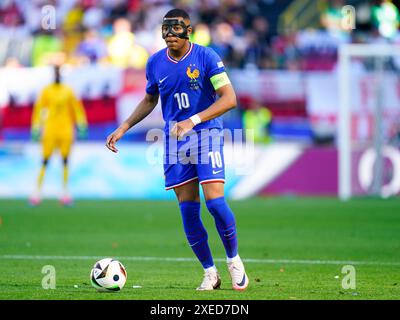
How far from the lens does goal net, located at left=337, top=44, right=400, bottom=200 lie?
21.5m

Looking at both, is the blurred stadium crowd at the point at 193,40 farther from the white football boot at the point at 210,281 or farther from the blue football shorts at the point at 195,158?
the white football boot at the point at 210,281

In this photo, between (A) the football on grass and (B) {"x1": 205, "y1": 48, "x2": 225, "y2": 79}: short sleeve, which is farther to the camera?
(B) {"x1": 205, "y1": 48, "x2": 225, "y2": 79}: short sleeve

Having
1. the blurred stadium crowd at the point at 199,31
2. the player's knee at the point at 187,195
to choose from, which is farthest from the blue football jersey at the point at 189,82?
the blurred stadium crowd at the point at 199,31

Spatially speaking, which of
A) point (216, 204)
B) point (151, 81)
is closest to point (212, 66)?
point (151, 81)

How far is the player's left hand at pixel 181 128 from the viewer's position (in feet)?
26.5

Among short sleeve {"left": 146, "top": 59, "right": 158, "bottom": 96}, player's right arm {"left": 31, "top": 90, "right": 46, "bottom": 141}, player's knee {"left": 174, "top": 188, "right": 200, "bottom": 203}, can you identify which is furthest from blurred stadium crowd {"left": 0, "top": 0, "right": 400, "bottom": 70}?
player's knee {"left": 174, "top": 188, "right": 200, "bottom": 203}

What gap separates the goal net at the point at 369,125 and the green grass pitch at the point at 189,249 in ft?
3.66

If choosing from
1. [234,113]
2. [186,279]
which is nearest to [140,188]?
[234,113]

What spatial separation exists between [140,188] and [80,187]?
1374 mm

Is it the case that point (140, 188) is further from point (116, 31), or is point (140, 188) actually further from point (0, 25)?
point (0, 25)

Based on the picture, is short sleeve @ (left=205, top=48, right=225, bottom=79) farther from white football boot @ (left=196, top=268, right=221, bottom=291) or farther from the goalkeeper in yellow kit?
the goalkeeper in yellow kit

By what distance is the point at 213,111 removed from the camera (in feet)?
27.1

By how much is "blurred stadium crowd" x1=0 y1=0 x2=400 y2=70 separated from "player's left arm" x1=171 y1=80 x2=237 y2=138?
13.7m
